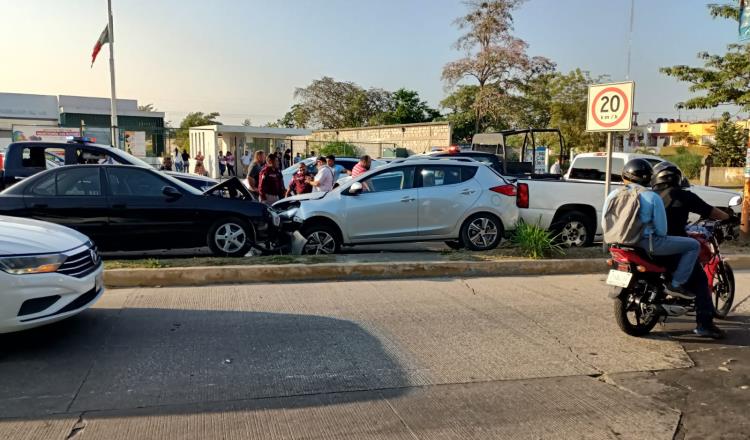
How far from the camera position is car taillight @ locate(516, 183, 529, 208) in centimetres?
972

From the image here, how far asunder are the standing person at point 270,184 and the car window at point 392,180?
317cm

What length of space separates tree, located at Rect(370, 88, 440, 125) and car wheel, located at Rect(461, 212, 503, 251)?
43114 mm

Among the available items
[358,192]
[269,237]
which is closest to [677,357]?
[358,192]

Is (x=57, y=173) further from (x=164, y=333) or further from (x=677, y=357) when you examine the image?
(x=677, y=357)

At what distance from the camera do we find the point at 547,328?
5.83 meters

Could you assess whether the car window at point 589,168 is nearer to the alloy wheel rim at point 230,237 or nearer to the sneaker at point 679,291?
the sneaker at point 679,291

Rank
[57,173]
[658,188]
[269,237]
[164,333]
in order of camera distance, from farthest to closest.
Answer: [269,237]
[57,173]
[658,188]
[164,333]

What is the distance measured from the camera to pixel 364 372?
15.2ft

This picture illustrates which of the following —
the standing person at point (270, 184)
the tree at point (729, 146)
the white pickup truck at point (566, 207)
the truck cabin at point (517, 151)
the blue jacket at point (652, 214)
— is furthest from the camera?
the tree at point (729, 146)

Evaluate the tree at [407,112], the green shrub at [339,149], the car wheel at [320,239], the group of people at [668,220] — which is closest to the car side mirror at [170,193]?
the car wheel at [320,239]

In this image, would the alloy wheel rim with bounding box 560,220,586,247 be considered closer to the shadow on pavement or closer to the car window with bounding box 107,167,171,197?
the shadow on pavement

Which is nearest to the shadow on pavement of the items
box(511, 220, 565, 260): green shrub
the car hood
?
the car hood

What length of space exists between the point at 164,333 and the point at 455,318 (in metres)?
2.90

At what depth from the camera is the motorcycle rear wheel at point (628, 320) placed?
5.56 meters
